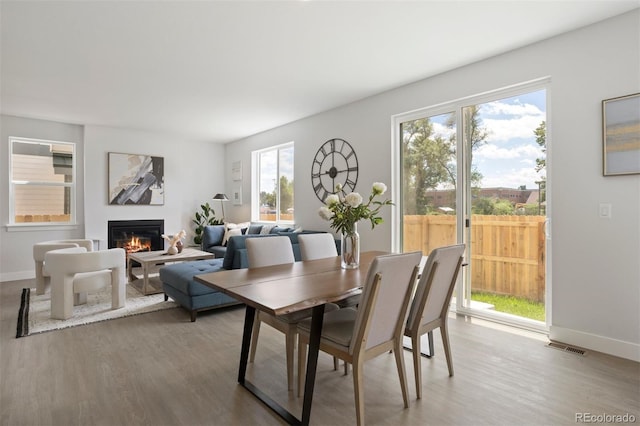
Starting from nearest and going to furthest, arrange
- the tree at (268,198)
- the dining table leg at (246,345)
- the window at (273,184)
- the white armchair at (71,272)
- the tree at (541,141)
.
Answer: the dining table leg at (246,345)
the tree at (541,141)
the white armchair at (71,272)
the window at (273,184)
the tree at (268,198)

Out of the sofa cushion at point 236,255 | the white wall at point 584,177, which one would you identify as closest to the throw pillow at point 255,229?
the sofa cushion at point 236,255

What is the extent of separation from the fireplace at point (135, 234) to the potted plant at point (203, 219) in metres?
0.69

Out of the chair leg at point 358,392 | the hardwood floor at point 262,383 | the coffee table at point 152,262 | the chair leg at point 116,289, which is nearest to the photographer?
the chair leg at point 358,392

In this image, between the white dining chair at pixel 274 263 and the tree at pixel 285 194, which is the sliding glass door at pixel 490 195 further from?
the tree at pixel 285 194

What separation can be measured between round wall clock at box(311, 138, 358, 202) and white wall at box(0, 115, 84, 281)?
4329 millimetres

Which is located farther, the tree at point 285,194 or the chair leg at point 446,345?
the tree at point 285,194

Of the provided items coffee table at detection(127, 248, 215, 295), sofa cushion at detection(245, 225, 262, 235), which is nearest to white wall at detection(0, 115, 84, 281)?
coffee table at detection(127, 248, 215, 295)

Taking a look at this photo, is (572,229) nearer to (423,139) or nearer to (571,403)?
(571,403)

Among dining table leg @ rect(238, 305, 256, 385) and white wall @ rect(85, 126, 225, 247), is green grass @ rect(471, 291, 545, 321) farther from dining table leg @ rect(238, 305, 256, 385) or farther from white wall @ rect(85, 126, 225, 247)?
white wall @ rect(85, 126, 225, 247)

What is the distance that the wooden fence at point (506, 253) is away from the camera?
3.19 m

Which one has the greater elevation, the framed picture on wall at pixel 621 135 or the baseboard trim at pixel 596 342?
the framed picture on wall at pixel 621 135

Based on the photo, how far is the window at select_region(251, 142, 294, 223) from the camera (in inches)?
244

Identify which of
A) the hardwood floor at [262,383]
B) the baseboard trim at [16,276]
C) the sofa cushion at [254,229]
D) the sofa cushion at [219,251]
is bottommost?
the hardwood floor at [262,383]

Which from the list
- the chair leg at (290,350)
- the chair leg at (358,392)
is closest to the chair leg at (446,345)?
the chair leg at (358,392)
